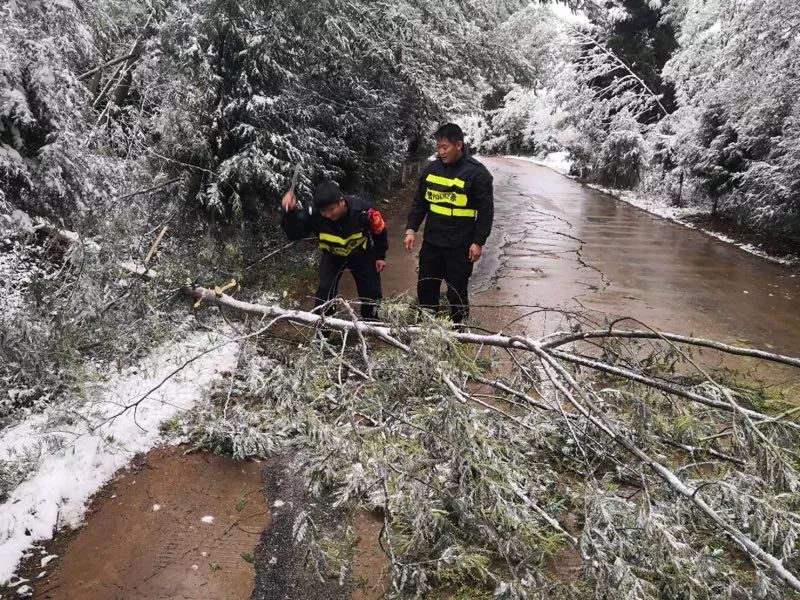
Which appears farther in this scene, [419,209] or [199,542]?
[419,209]

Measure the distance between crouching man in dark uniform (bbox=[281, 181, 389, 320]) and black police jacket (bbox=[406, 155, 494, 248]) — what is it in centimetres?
50

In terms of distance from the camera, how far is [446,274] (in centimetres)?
458

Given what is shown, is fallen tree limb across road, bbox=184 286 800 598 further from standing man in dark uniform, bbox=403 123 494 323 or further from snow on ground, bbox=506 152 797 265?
snow on ground, bbox=506 152 797 265

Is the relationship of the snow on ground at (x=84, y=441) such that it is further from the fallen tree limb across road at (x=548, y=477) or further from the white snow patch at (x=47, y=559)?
the fallen tree limb across road at (x=548, y=477)

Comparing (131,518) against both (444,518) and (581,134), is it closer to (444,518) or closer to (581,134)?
(444,518)

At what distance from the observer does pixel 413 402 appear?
2.90 meters

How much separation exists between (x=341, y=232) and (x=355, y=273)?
51 centimetres

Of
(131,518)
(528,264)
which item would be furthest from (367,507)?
(528,264)

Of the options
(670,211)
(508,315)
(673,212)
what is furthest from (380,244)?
(670,211)

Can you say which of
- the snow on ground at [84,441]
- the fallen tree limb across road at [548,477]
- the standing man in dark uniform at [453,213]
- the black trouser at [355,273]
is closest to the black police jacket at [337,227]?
Result: the black trouser at [355,273]

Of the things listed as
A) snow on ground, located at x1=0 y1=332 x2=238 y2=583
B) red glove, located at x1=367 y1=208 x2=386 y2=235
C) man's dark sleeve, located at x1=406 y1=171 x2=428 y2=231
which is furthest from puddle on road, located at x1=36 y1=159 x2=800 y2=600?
red glove, located at x1=367 y1=208 x2=386 y2=235

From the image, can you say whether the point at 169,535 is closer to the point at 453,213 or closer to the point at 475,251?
the point at 475,251

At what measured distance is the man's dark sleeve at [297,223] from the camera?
4.20m

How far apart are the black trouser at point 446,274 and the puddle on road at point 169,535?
210 cm
